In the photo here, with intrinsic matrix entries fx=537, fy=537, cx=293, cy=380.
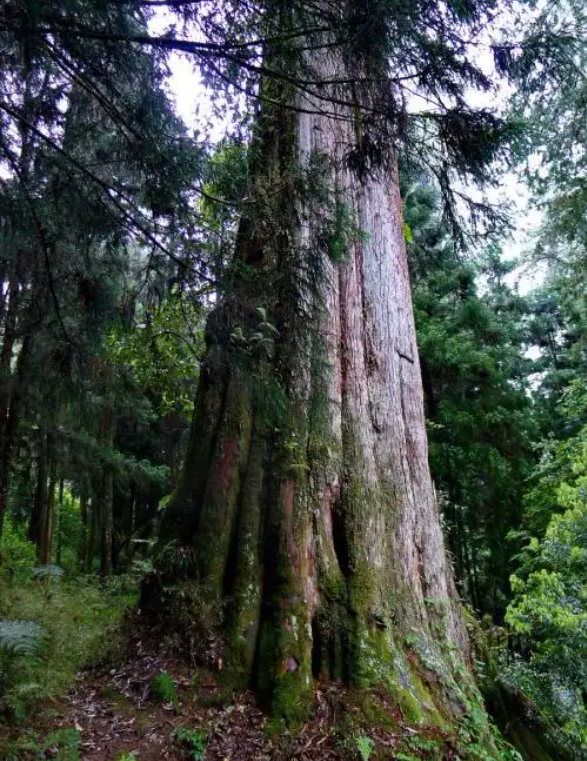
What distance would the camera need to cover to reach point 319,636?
11.8 feet

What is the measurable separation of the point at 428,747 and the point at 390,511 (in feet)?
5.06

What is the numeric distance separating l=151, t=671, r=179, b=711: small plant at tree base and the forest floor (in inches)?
0.7

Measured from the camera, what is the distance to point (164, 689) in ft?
11.2

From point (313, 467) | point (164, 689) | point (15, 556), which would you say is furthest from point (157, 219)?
point (15, 556)

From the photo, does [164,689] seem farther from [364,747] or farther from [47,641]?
[47,641]

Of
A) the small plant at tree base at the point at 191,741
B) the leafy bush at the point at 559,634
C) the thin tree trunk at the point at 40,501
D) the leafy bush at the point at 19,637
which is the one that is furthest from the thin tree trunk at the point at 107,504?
the small plant at tree base at the point at 191,741

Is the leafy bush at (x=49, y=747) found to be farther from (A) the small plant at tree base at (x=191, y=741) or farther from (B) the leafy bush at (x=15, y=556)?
(B) the leafy bush at (x=15, y=556)

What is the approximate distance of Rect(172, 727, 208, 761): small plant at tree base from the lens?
9.81 feet

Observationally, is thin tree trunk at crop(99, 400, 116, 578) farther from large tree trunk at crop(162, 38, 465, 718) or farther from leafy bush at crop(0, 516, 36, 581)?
large tree trunk at crop(162, 38, 465, 718)

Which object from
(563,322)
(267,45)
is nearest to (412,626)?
(267,45)

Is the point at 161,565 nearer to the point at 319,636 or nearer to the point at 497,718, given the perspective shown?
the point at 319,636

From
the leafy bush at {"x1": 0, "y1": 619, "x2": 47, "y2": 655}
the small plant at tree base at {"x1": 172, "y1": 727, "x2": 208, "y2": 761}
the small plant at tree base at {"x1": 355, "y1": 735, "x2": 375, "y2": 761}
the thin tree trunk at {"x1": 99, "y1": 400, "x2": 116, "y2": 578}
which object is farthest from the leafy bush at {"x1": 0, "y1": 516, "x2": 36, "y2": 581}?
the small plant at tree base at {"x1": 355, "y1": 735, "x2": 375, "y2": 761}

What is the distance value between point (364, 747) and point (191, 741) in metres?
0.98

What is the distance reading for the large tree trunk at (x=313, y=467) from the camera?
11.4 feet
